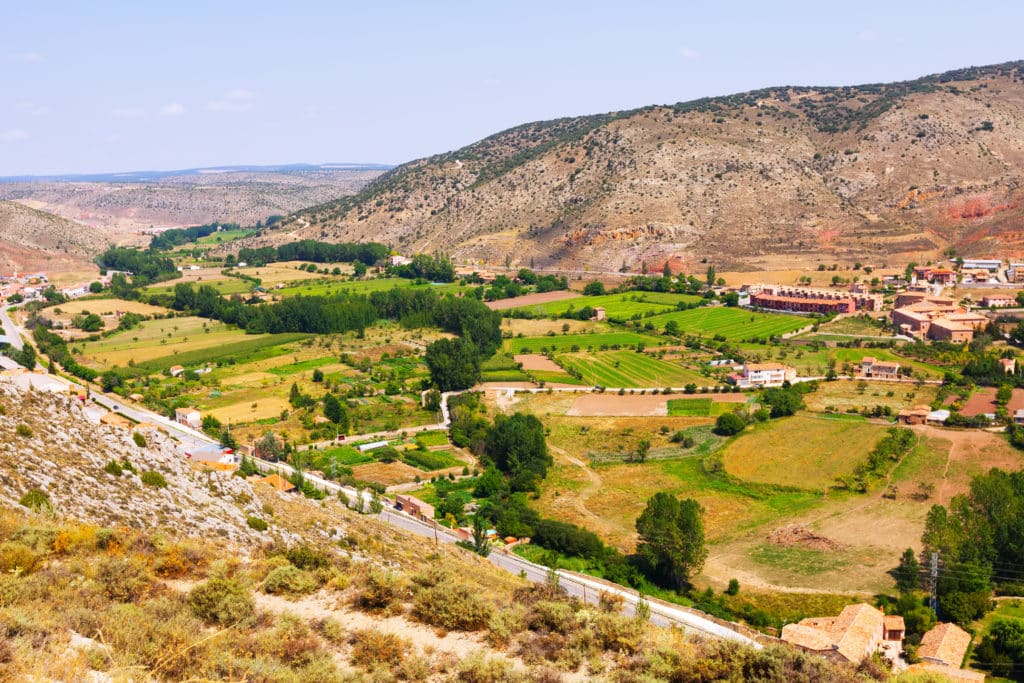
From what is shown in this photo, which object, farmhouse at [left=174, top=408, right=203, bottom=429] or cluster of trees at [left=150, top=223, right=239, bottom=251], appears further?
cluster of trees at [left=150, top=223, right=239, bottom=251]

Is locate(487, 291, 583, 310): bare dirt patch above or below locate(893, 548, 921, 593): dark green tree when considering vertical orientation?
above

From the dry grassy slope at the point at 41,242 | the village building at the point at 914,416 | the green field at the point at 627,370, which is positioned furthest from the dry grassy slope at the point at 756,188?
the village building at the point at 914,416

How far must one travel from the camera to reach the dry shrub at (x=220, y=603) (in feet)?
39.9

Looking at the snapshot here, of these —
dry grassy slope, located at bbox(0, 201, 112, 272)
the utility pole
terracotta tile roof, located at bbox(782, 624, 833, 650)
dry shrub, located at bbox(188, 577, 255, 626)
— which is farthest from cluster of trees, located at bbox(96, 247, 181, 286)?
dry shrub, located at bbox(188, 577, 255, 626)

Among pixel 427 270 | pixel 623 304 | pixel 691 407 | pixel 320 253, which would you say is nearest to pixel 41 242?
pixel 320 253

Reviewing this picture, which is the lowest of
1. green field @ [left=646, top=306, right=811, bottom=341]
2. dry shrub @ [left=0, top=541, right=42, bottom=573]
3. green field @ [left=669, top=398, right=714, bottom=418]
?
green field @ [left=669, top=398, right=714, bottom=418]

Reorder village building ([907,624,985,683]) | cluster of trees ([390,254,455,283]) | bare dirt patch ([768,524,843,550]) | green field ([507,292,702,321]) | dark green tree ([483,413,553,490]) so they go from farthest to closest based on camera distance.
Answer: cluster of trees ([390,254,455,283]) < green field ([507,292,702,321]) < dark green tree ([483,413,553,490]) < bare dirt patch ([768,524,843,550]) < village building ([907,624,985,683])

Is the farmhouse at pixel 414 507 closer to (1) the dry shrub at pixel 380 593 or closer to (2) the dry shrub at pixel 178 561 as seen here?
(2) the dry shrub at pixel 178 561

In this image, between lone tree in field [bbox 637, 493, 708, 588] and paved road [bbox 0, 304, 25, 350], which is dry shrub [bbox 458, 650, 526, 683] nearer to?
lone tree in field [bbox 637, 493, 708, 588]

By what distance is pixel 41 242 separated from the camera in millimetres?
131250

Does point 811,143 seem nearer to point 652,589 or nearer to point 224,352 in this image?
point 224,352

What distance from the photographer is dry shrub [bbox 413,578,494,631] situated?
12391 mm

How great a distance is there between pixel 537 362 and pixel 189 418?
2697cm

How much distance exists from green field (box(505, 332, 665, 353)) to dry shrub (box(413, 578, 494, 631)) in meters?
55.0
